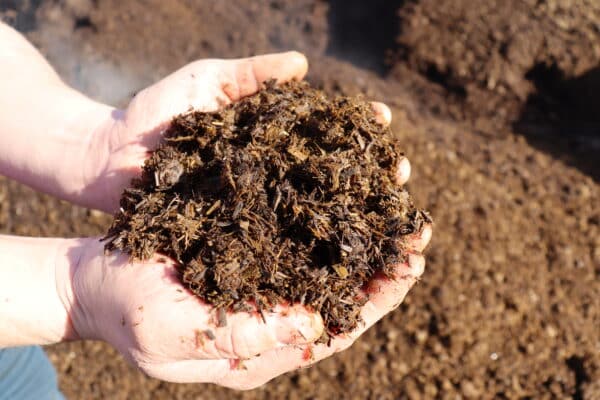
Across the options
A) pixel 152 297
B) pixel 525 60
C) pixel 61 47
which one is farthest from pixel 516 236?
pixel 61 47

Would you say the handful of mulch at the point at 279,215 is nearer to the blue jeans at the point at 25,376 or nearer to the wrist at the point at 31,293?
the wrist at the point at 31,293

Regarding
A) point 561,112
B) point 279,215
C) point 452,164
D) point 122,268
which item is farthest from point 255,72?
point 561,112

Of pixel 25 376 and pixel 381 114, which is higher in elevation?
pixel 381 114

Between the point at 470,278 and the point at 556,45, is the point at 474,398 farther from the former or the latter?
the point at 556,45

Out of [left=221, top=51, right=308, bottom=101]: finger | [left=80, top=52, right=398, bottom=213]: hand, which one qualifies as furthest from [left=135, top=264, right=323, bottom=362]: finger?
[left=221, top=51, right=308, bottom=101]: finger

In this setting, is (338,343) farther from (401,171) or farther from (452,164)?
(452,164)

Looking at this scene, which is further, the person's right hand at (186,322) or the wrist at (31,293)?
the wrist at (31,293)

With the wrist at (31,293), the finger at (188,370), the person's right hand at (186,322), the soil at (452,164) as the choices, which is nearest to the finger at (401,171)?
the person's right hand at (186,322)
